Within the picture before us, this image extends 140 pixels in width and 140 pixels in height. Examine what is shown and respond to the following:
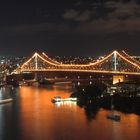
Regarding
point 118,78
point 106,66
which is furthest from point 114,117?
point 106,66

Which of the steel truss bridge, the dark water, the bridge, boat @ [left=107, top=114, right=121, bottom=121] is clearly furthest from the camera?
the steel truss bridge

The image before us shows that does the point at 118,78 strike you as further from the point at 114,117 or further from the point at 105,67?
the point at 114,117

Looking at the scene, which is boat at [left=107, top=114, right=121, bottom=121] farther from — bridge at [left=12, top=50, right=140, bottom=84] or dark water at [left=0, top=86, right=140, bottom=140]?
bridge at [left=12, top=50, right=140, bottom=84]

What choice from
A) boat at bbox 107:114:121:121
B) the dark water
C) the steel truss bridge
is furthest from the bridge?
boat at bbox 107:114:121:121

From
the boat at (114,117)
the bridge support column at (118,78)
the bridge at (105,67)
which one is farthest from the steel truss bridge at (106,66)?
the boat at (114,117)

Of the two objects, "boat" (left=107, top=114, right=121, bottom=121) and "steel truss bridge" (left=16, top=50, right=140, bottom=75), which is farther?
"steel truss bridge" (left=16, top=50, right=140, bottom=75)
